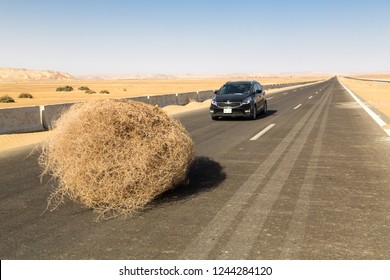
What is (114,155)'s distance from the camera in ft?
14.5

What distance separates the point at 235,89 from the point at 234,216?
11925 mm

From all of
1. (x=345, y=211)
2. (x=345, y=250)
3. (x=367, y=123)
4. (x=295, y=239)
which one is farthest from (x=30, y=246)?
(x=367, y=123)

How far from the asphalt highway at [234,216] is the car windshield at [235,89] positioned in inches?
321

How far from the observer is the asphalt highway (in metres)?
3.46

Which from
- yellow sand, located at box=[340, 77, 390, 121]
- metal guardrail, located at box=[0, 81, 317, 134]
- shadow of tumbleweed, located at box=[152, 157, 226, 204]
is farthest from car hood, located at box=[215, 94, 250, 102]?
shadow of tumbleweed, located at box=[152, 157, 226, 204]

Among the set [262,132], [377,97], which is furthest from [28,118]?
[377,97]

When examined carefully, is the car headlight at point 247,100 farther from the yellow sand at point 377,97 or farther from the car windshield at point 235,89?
the yellow sand at point 377,97

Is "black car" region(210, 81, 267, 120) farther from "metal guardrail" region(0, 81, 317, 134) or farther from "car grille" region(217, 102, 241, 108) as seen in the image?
"metal guardrail" region(0, 81, 317, 134)

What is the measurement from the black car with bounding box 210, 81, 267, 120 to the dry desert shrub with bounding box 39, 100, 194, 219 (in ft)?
31.9

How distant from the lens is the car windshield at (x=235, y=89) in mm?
15498

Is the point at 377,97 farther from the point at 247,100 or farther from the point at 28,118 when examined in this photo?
the point at 28,118

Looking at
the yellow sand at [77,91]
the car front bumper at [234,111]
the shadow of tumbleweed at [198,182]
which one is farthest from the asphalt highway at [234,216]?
the yellow sand at [77,91]

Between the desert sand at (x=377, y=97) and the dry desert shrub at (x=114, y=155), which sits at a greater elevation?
the dry desert shrub at (x=114, y=155)
